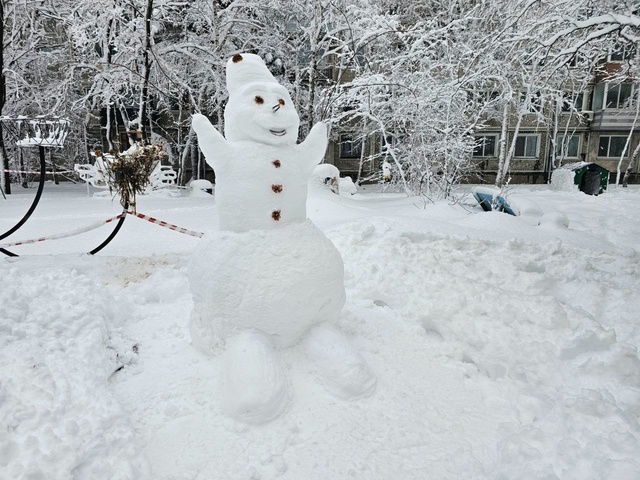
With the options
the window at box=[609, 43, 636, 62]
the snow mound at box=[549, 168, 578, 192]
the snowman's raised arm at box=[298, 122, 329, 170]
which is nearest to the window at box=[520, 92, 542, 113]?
the snow mound at box=[549, 168, 578, 192]

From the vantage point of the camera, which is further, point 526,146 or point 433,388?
point 526,146

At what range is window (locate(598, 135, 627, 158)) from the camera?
Result: 83.1ft

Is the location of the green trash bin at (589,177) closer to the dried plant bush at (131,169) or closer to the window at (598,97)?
the window at (598,97)

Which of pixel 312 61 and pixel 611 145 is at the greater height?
pixel 312 61

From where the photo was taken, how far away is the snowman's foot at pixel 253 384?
254 centimetres

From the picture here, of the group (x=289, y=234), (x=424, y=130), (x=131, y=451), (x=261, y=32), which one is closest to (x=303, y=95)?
(x=261, y=32)

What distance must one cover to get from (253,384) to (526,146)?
26.2m

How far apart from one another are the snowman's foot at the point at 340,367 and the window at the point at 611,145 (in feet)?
93.0

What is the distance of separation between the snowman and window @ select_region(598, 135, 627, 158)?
92.2 feet

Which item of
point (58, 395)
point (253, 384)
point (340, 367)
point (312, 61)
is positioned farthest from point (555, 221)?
point (312, 61)

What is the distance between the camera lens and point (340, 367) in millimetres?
2832

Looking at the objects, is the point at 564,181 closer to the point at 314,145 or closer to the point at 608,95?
the point at 608,95

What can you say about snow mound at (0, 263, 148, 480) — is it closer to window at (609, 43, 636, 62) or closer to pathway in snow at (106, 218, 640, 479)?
pathway in snow at (106, 218, 640, 479)

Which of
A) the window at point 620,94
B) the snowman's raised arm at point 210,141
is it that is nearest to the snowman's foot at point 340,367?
the snowman's raised arm at point 210,141
